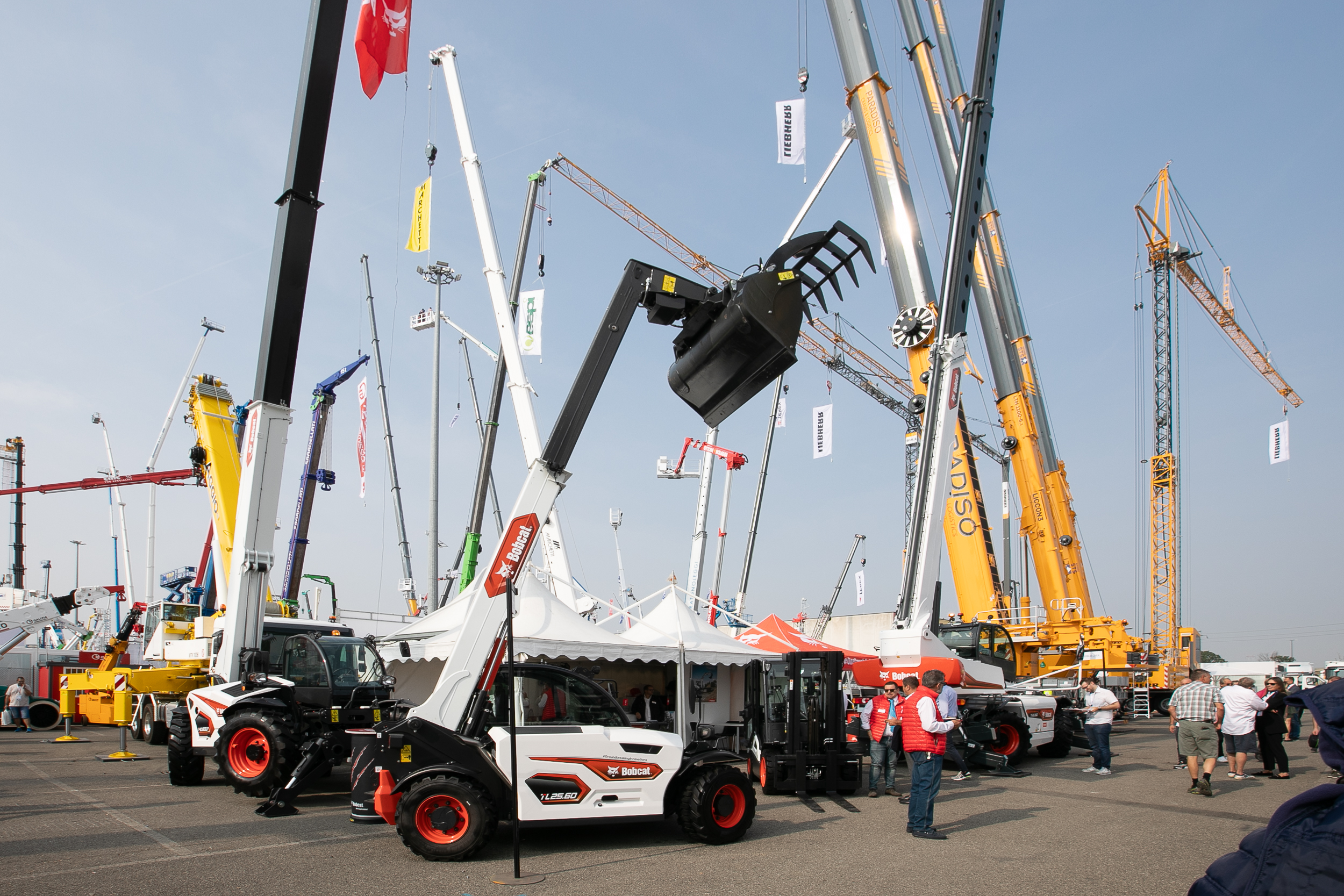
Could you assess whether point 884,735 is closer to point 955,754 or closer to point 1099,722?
point 955,754

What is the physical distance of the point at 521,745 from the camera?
7.21 meters

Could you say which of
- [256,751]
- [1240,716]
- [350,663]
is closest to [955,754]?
[1240,716]

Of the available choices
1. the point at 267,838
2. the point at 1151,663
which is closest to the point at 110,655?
the point at 267,838

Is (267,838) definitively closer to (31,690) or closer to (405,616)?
(405,616)

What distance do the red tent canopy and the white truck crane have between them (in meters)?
1.94

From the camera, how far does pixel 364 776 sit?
7457mm

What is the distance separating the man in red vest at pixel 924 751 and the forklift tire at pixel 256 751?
7.15m

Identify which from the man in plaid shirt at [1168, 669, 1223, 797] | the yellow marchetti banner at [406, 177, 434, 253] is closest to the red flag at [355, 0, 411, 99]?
the yellow marchetti banner at [406, 177, 434, 253]

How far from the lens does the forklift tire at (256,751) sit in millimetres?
9984

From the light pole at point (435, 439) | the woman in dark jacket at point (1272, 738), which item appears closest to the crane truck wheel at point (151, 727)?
the light pole at point (435, 439)

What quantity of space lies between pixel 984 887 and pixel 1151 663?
90.6 ft

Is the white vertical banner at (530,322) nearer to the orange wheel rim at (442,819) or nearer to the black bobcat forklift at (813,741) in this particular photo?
the black bobcat forklift at (813,741)

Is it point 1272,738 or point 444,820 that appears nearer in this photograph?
point 444,820

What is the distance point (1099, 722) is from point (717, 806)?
27.4 ft
